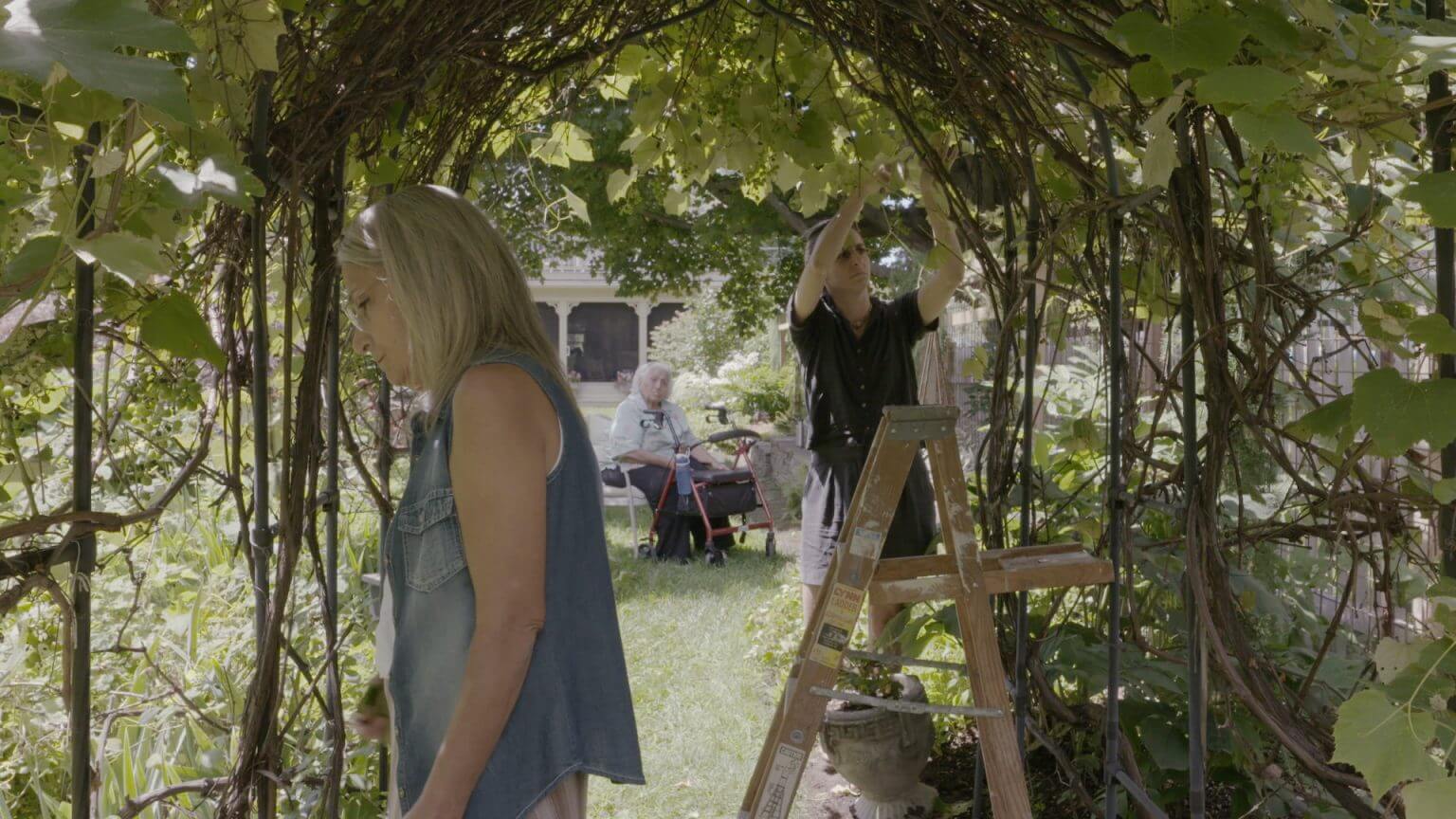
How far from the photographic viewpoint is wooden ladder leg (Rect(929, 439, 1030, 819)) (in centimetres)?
212

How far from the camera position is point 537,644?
138cm

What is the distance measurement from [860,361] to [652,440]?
16.7 ft

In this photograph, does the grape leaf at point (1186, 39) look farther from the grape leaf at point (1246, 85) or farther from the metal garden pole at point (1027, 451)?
the metal garden pole at point (1027, 451)

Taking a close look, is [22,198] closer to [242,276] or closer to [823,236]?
[242,276]

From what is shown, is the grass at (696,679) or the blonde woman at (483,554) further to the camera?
the grass at (696,679)

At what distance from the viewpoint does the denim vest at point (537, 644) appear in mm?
1372

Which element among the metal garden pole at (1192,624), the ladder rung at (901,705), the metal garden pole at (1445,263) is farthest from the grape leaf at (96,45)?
the ladder rung at (901,705)

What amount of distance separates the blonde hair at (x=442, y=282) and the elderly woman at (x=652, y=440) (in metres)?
6.45

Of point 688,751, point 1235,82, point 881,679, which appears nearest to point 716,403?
point 688,751

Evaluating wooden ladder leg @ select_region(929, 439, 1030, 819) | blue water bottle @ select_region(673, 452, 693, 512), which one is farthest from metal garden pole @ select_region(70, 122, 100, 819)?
blue water bottle @ select_region(673, 452, 693, 512)

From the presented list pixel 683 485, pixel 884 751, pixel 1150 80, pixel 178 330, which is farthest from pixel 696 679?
pixel 1150 80

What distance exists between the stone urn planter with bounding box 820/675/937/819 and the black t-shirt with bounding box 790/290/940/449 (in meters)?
0.75

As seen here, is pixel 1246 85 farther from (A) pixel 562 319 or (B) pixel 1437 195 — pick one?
(A) pixel 562 319

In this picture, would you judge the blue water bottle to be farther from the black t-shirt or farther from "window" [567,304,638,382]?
"window" [567,304,638,382]
